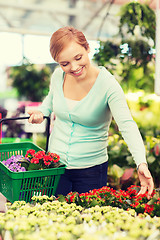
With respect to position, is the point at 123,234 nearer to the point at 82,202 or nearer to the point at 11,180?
the point at 82,202

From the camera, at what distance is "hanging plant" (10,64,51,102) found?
7.29m

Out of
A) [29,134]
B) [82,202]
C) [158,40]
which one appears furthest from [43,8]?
[82,202]

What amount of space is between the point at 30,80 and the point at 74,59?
5.63 meters

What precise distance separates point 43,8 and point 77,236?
561 cm

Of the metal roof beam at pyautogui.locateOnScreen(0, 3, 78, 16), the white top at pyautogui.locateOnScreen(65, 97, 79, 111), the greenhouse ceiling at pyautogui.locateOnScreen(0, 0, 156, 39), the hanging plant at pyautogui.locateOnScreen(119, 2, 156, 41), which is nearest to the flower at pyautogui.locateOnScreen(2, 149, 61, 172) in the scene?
the white top at pyautogui.locateOnScreen(65, 97, 79, 111)

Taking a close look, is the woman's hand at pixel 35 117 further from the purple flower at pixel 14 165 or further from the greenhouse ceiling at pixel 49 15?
the greenhouse ceiling at pixel 49 15

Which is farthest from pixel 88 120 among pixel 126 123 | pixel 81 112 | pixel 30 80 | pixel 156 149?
pixel 30 80

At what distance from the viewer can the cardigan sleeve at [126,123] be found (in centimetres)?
168

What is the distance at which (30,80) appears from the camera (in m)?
7.29

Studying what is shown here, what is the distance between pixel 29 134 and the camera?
6.54m

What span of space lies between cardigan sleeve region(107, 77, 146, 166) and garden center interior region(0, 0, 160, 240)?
68 centimetres

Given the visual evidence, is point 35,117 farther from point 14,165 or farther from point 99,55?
point 99,55

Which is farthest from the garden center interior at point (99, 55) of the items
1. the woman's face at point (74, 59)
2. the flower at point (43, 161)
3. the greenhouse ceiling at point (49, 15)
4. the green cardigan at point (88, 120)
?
the flower at point (43, 161)

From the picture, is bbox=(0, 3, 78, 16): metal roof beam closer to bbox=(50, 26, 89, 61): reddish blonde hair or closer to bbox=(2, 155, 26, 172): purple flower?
bbox=(50, 26, 89, 61): reddish blonde hair
